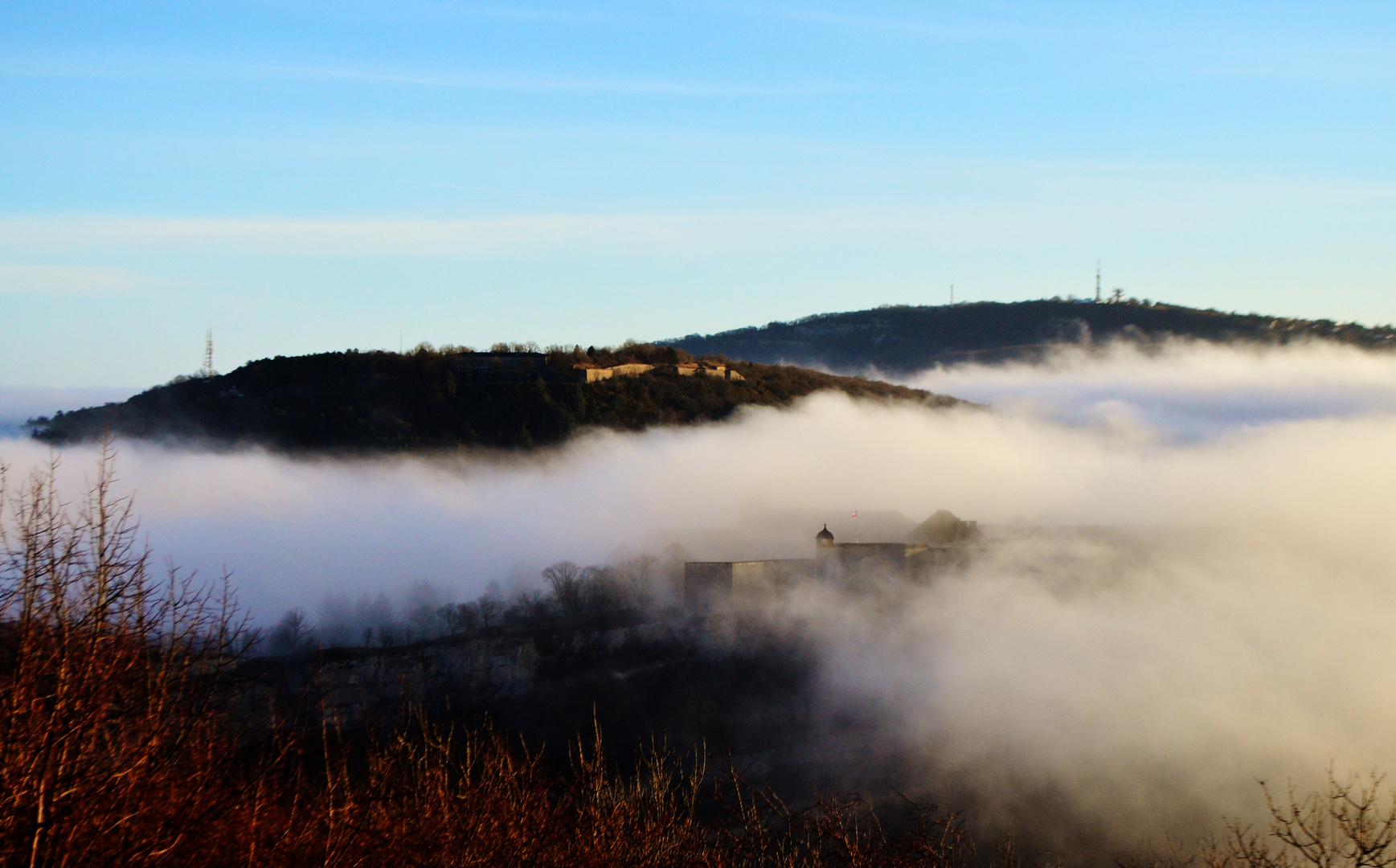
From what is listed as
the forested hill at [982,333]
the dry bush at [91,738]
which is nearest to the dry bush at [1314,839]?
the dry bush at [91,738]

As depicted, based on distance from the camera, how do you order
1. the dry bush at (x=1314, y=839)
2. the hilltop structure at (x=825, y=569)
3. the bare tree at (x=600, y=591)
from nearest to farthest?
the dry bush at (x=1314, y=839)
the hilltop structure at (x=825, y=569)
the bare tree at (x=600, y=591)

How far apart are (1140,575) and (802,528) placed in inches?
799

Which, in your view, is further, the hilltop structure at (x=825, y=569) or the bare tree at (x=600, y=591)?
the bare tree at (x=600, y=591)

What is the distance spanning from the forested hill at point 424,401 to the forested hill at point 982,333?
52.4 m

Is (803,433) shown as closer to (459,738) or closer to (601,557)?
(601,557)

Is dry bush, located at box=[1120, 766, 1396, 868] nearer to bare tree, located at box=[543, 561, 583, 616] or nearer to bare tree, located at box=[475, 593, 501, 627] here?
bare tree, located at box=[543, 561, 583, 616]

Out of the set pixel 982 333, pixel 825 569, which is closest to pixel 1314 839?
pixel 825 569

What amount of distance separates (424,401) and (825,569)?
53072 millimetres

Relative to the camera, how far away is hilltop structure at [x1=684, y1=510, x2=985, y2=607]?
54438 mm

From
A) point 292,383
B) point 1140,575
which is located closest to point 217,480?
point 292,383

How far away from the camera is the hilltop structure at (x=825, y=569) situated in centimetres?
5444

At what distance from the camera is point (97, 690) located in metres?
11.8

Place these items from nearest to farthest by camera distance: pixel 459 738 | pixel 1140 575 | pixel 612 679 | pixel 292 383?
pixel 459 738 → pixel 612 679 → pixel 1140 575 → pixel 292 383

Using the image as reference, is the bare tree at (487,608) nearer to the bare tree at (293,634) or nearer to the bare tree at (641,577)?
the bare tree at (641,577)
